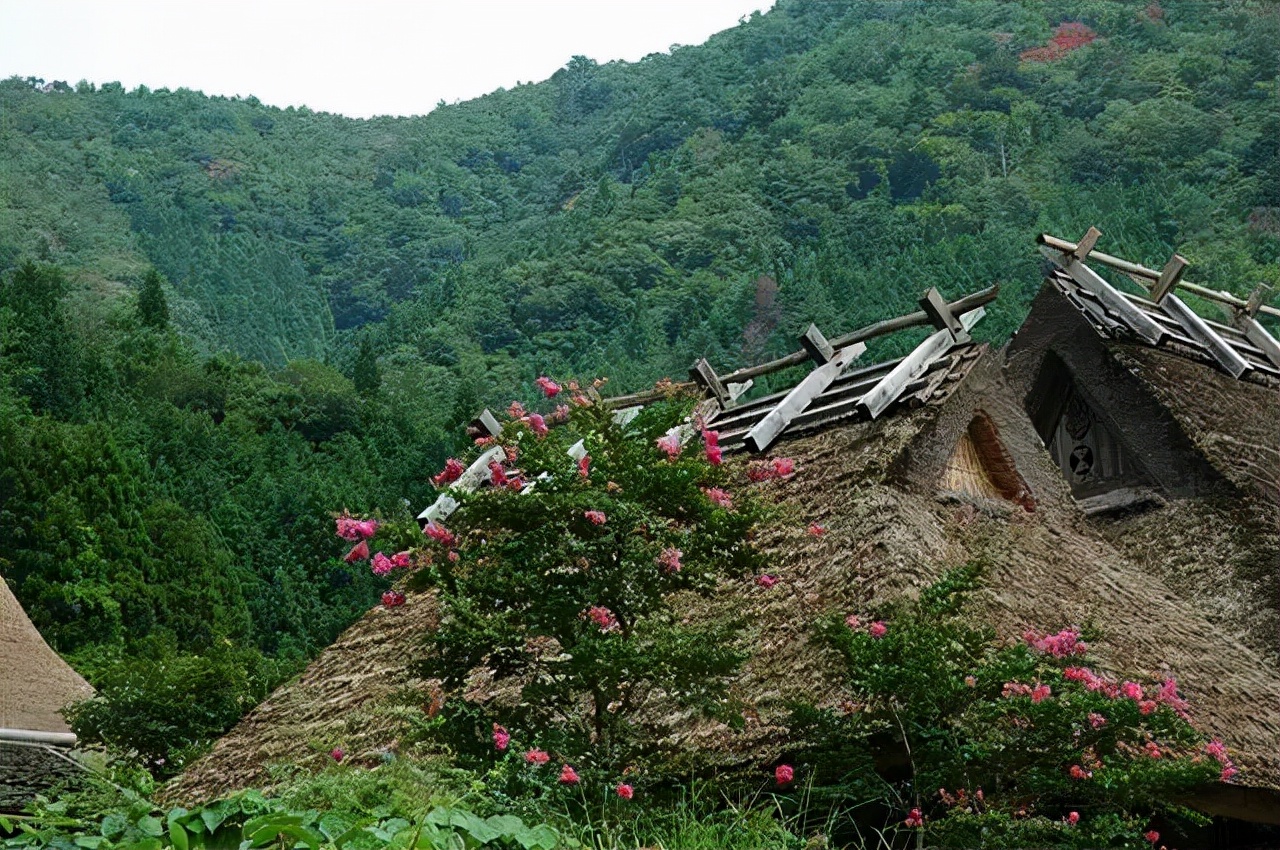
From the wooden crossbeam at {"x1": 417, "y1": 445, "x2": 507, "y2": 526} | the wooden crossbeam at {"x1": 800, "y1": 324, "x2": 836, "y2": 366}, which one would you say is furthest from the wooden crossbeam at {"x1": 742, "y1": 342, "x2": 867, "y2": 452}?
the wooden crossbeam at {"x1": 417, "y1": 445, "x2": 507, "y2": 526}

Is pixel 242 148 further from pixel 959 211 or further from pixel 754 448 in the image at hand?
pixel 754 448

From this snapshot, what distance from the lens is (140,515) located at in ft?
88.8

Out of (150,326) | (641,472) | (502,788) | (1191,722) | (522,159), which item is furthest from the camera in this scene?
(522,159)

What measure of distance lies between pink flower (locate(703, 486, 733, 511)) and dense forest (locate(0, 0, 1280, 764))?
15.7 m

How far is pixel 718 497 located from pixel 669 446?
0.31 meters

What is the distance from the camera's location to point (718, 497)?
293 inches

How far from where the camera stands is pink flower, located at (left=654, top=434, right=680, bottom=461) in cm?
739

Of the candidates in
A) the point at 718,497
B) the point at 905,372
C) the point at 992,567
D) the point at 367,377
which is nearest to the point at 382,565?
the point at 718,497

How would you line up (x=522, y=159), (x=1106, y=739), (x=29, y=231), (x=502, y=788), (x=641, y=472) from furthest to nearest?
(x=522, y=159)
(x=29, y=231)
(x=641, y=472)
(x=1106, y=739)
(x=502, y=788)

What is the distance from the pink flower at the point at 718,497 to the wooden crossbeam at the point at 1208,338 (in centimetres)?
553

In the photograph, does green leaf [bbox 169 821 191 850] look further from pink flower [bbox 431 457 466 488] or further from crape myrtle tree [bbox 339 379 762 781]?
pink flower [bbox 431 457 466 488]

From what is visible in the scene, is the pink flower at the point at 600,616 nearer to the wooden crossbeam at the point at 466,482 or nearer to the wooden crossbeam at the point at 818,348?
the wooden crossbeam at the point at 466,482

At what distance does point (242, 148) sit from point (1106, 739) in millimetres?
56826

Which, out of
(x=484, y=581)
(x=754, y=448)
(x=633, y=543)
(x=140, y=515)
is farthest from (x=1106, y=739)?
(x=140, y=515)
